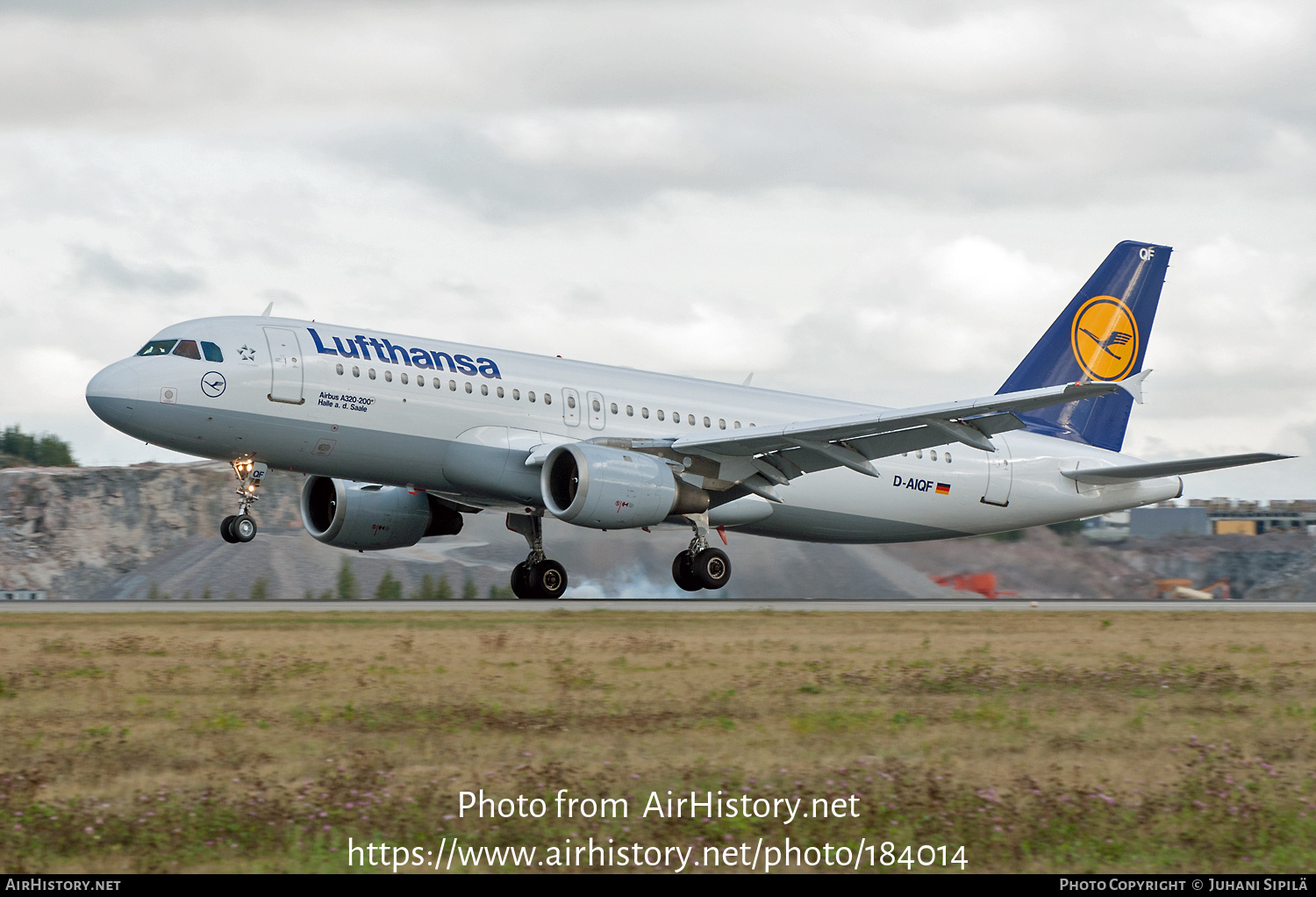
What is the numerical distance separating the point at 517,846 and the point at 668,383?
860 inches

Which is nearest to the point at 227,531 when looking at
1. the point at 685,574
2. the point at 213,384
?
the point at 213,384

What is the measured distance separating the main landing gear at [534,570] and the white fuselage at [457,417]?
1.15 m

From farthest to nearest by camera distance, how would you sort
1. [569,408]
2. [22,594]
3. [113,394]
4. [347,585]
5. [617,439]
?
1. [22,594]
2. [347,585]
3. [617,439]
4. [569,408]
5. [113,394]

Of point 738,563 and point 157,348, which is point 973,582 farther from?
point 157,348

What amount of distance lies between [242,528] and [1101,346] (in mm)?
21062

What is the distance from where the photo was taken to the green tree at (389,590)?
1353 inches

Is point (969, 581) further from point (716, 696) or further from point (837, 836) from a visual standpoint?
point (837, 836)

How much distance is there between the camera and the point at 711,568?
28750mm

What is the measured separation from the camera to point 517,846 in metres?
7.72

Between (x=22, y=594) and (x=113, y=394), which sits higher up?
(x=113, y=394)

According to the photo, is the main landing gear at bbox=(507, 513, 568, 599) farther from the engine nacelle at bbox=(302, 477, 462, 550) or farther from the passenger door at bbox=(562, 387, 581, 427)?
the passenger door at bbox=(562, 387, 581, 427)

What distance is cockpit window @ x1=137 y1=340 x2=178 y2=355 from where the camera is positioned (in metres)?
24.1

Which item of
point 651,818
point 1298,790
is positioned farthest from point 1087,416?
point 651,818

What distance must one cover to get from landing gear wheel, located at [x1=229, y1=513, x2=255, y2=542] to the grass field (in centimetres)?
558
